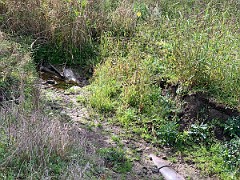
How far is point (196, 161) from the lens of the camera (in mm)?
4352

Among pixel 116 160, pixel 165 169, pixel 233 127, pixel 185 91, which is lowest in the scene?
pixel 165 169

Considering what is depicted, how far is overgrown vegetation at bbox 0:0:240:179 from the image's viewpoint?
461 cm

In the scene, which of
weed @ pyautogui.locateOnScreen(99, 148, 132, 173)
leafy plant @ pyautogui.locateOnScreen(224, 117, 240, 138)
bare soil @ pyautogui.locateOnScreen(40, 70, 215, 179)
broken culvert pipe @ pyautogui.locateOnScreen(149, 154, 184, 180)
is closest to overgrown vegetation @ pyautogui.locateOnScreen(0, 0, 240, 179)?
leafy plant @ pyautogui.locateOnScreen(224, 117, 240, 138)

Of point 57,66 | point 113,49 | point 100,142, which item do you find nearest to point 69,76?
point 57,66

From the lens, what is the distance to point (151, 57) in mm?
5840

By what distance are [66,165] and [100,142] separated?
1.12 meters

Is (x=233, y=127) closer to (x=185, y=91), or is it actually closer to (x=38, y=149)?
(x=185, y=91)

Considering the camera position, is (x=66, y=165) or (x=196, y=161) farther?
(x=196, y=161)

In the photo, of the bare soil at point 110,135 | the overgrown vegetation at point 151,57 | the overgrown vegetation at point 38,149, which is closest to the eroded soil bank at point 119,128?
the bare soil at point 110,135

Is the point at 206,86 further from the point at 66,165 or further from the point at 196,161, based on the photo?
the point at 66,165

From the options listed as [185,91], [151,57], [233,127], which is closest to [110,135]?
[185,91]

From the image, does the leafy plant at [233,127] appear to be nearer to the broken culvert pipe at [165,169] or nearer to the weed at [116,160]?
the broken culvert pipe at [165,169]

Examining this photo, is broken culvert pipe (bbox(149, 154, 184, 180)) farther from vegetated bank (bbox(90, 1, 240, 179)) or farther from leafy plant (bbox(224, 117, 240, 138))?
leafy plant (bbox(224, 117, 240, 138))

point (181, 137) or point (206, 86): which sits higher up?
point (206, 86)
